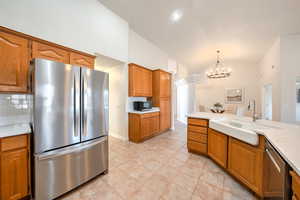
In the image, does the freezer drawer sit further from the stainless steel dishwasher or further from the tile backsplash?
the stainless steel dishwasher

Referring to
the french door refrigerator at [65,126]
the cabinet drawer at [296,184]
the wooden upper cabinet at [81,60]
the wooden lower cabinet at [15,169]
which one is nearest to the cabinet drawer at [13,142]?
the wooden lower cabinet at [15,169]

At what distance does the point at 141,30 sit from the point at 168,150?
3674mm

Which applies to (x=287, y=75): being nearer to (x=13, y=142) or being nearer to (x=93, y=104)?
(x=93, y=104)

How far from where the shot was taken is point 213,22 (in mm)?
3299

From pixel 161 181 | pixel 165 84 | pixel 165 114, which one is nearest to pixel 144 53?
pixel 165 84

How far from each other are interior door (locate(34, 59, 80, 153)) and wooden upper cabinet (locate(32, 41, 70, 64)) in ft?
2.08

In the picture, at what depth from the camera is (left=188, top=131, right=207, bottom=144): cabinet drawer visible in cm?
260

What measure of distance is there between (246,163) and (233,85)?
6036 mm

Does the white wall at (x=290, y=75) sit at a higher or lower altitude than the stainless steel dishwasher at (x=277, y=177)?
higher

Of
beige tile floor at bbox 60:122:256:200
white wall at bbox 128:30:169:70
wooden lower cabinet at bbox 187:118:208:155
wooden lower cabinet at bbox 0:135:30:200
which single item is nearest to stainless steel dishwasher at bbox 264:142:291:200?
beige tile floor at bbox 60:122:256:200

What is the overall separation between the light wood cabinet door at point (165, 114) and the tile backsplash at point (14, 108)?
3450 millimetres

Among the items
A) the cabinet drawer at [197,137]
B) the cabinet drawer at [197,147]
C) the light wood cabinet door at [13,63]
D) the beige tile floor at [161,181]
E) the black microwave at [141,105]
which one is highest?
the light wood cabinet door at [13,63]

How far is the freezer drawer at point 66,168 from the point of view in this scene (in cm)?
138

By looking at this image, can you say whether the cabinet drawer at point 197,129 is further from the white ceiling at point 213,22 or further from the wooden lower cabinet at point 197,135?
the white ceiling at point 213,22
